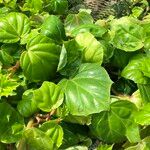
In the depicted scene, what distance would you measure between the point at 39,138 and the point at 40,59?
30cm

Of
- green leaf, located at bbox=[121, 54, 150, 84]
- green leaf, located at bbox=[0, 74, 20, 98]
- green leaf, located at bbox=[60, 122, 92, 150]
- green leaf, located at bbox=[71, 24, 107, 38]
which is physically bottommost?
green leaf, located at bbox=[60, 122, 92, 150]

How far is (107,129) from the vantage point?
1.44 m

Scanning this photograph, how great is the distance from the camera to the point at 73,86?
1.45 metres

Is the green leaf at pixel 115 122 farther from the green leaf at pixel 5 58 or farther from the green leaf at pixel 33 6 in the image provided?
the green leaf at pixel 33 6

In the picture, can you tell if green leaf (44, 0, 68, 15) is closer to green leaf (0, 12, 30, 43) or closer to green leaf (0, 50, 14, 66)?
green leaf (0, 12, 30, 43)

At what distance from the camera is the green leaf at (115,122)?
1.44 metres

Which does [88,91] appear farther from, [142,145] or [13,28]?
[13,28]

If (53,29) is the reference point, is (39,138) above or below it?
below

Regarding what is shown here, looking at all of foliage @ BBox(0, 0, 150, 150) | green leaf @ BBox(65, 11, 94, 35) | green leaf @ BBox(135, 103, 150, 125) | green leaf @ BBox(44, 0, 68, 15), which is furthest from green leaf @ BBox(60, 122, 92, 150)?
green leaf @ BBox(44, 0, 68, 15)

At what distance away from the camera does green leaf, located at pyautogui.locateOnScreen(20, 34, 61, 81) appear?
1501 millimetres

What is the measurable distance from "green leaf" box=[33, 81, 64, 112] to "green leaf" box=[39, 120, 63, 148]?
0.18 feet

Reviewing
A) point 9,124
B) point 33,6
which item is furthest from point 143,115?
point 33,6

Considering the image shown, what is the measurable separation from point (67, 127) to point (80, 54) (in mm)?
286

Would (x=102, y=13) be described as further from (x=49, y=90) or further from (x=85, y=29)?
(x=49, y=90)
